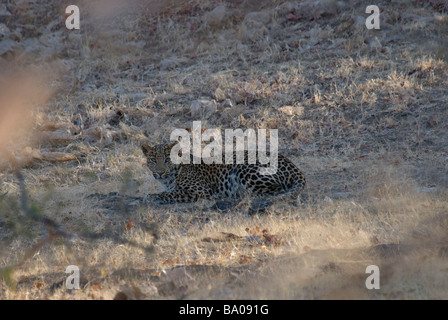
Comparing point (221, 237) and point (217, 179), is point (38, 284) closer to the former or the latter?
point (221, 237)

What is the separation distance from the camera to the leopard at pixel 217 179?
9.56 m

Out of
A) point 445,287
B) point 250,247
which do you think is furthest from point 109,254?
point 445,287

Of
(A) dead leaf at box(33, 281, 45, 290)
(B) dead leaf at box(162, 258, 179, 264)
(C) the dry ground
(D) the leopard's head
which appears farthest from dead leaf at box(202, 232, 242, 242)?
(D) the leopard's head

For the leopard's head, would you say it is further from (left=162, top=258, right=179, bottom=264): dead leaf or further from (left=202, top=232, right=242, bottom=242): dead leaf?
(left=162, top=258, right=179, bottom=264): dead leaf

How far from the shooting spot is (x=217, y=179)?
10.3 meters

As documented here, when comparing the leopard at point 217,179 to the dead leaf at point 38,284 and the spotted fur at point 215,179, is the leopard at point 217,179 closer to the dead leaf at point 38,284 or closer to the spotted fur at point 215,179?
the spotted fur at point 215,179

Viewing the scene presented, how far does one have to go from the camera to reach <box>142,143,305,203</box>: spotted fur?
31.4 ft

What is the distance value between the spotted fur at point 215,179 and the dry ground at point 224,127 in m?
0.39

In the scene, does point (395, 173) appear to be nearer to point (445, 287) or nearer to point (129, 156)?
point (445, 287)

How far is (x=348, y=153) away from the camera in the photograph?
11422mm

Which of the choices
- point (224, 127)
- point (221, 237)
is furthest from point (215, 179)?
point (224, 127)

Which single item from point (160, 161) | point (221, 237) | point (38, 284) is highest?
point (160, 161)

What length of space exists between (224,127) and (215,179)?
11.1ft

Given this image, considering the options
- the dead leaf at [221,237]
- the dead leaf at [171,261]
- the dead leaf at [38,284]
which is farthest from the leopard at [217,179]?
the dead leaf at [38,284]
